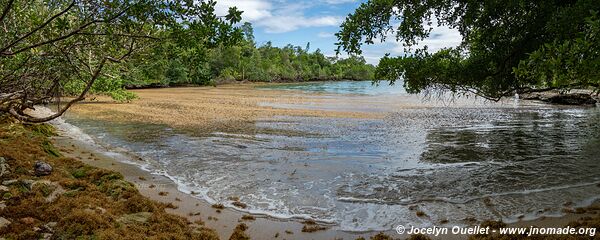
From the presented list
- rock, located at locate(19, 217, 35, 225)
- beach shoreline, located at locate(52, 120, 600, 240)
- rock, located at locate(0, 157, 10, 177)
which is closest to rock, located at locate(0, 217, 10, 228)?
rock, located at locate(19, 217, 35, 225)

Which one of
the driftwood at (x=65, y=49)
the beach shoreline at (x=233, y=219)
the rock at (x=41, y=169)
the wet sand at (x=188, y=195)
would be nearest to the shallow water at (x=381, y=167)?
the beach shoreline at (x=233, y=219)

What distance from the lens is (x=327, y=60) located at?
13050cm

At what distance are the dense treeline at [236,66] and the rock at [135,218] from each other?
7.21 ft

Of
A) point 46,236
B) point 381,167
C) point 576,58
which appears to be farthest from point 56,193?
point 576,58

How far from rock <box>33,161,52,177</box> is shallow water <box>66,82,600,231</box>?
271cm

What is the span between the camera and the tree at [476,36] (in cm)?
801

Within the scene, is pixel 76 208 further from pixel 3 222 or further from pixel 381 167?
pixel 381 167

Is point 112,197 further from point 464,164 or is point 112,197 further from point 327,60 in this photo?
point 327,60

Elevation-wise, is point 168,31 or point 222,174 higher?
point 168,31

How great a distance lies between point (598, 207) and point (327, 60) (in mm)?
124840

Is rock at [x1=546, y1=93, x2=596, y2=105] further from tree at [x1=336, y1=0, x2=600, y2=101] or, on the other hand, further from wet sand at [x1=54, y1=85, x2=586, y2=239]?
tree at [x1=336, y1=0, x2=600, y2=101]

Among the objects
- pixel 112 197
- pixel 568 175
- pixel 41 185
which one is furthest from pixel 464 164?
pixel 41 185

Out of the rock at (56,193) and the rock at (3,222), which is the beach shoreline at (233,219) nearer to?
the rock at (56,193)

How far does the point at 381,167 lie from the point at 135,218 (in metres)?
6.92
